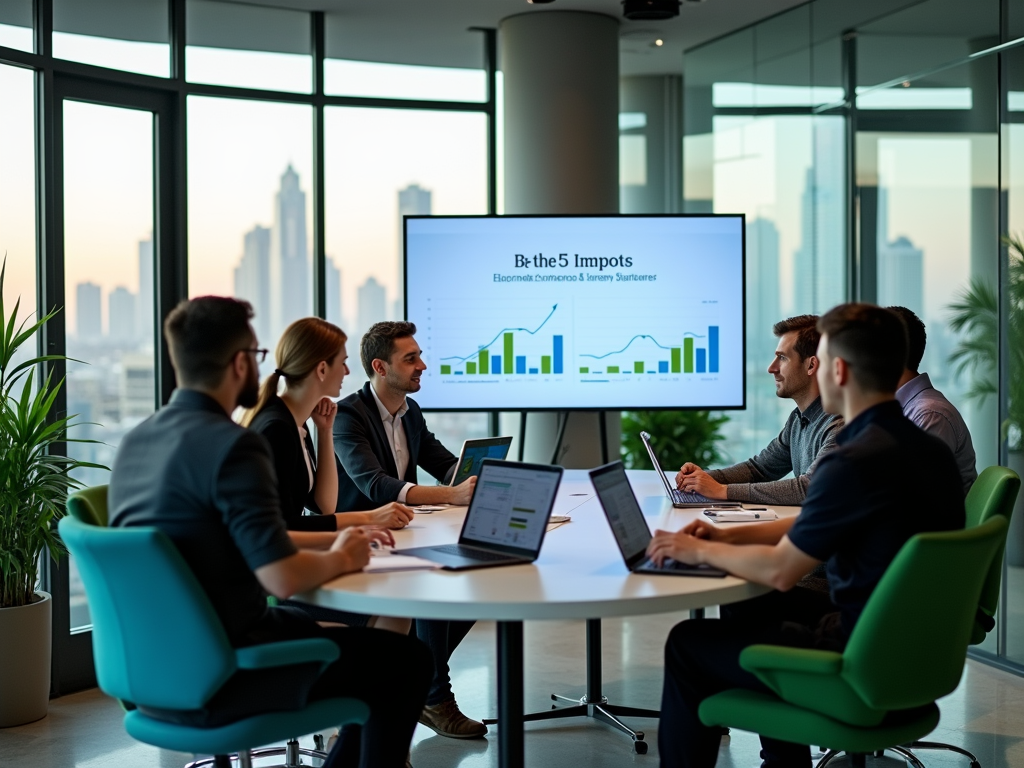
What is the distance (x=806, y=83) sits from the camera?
19.8ft

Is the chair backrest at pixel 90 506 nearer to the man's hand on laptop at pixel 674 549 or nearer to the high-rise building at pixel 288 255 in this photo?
the man's hand on laptop at pixel 674 549

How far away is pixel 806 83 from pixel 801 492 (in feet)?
10.1


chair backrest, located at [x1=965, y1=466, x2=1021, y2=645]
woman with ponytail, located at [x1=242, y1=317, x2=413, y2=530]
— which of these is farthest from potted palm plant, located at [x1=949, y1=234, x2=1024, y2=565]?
woman with ponytail, located at [x1=242, y1=317, x2=413, y2=530]

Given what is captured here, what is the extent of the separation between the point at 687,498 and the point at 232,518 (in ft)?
6.34

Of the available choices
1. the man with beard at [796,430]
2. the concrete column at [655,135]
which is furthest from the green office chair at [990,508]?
the concrete column at [655,135]

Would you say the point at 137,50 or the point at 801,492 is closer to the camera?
the point at 801,492

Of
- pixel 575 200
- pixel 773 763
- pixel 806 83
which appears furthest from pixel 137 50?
pixel 773 763

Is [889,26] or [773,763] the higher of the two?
[889,26]

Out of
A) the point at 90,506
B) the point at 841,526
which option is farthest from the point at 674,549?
the point at 90,506

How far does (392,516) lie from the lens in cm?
334

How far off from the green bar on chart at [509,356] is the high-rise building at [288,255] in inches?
49.9

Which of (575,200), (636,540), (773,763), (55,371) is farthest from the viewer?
(575,200)

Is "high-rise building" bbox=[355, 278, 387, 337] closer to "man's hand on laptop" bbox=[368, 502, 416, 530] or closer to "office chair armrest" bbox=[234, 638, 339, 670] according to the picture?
"man's hand on laptop" bbox=[368, 502, 416, 530]

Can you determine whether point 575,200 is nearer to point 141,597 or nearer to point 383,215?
point 383,215
